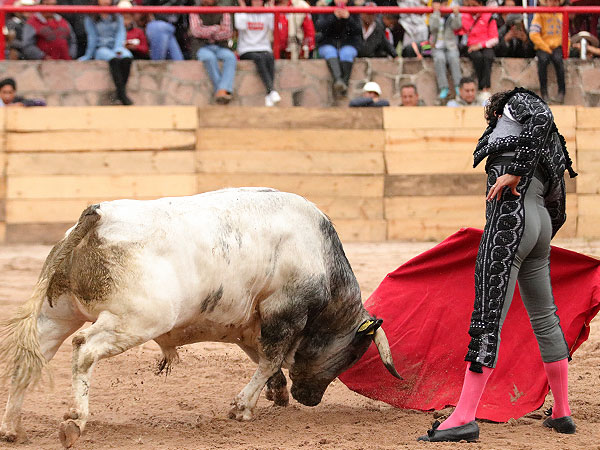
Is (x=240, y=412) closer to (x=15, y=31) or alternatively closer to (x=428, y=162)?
(x=428, y=162)

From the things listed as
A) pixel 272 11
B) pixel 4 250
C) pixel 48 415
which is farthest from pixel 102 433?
pixel 272 11

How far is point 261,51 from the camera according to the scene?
10.2 metres

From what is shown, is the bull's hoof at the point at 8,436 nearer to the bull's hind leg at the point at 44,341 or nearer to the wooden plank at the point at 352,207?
the bull's hind leg at the point at 44,341

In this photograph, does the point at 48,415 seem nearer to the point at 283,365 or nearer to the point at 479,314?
the point at 283,365

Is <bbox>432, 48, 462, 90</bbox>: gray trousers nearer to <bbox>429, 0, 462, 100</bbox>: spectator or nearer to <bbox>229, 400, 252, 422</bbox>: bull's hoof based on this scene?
<bbox>429, 0, 462, 100</bbox>: spectator

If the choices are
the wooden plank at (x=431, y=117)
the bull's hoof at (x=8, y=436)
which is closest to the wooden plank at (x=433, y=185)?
the wooden plank at (x=431, y=117)

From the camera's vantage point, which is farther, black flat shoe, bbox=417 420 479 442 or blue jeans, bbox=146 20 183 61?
blue jeans, bbox=146 20 183 61

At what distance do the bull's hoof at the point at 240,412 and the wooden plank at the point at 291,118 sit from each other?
17.4 ft

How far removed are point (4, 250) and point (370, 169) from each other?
3629 mm

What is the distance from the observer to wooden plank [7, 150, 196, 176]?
930cm

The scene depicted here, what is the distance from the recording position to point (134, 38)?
1023cm

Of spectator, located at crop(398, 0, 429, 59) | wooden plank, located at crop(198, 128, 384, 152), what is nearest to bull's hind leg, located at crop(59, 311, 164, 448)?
wooden plank, located at crop(198, 128, 384, 152)

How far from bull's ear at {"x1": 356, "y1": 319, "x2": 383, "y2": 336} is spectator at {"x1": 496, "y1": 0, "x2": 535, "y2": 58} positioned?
6.73 meters

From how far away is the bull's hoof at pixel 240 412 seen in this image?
4.52 metres
